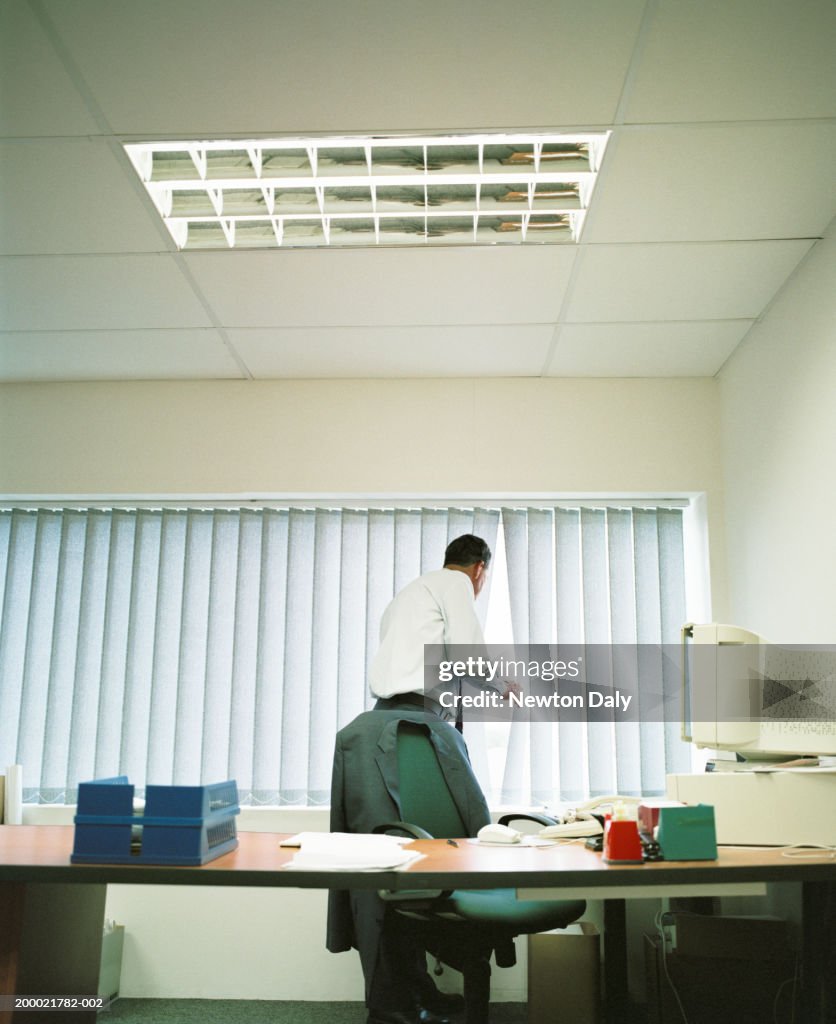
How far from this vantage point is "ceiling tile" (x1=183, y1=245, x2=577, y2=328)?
9.78 feet

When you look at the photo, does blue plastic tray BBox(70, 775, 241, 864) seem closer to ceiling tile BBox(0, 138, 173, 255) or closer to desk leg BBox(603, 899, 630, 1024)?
desk leg BBox(603, 899, 630, 1024)

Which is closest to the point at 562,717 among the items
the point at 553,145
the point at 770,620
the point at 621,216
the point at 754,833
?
the point at 770,620

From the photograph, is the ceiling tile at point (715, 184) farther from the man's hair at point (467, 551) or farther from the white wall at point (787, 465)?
the man's hair at point (467, 551)

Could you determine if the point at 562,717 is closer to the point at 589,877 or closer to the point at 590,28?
the point at 589,877

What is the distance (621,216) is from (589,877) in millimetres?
1922

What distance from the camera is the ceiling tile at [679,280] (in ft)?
9.60

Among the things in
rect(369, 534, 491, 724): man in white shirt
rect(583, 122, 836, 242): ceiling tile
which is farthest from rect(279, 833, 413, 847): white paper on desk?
rect(583, 122, 836, 242): ceiling tile

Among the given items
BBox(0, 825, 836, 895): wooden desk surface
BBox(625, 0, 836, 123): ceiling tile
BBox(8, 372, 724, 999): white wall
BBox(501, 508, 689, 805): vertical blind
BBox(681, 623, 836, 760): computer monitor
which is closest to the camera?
A: BBox(0, 825, 836, 895): wooden desk surface

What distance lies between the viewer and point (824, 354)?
2803 millimetres

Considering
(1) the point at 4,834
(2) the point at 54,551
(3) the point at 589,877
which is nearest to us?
(3) the point at 589,877

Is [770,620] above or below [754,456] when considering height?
below

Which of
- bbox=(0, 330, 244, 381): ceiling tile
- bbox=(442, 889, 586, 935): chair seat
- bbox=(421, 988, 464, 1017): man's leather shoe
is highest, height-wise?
bbox=(0, 330, 244, 381): ceiling tile

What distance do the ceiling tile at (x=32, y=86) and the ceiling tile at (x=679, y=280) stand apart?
5.14 ft

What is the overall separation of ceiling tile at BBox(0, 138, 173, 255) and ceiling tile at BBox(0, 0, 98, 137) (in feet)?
0.19
